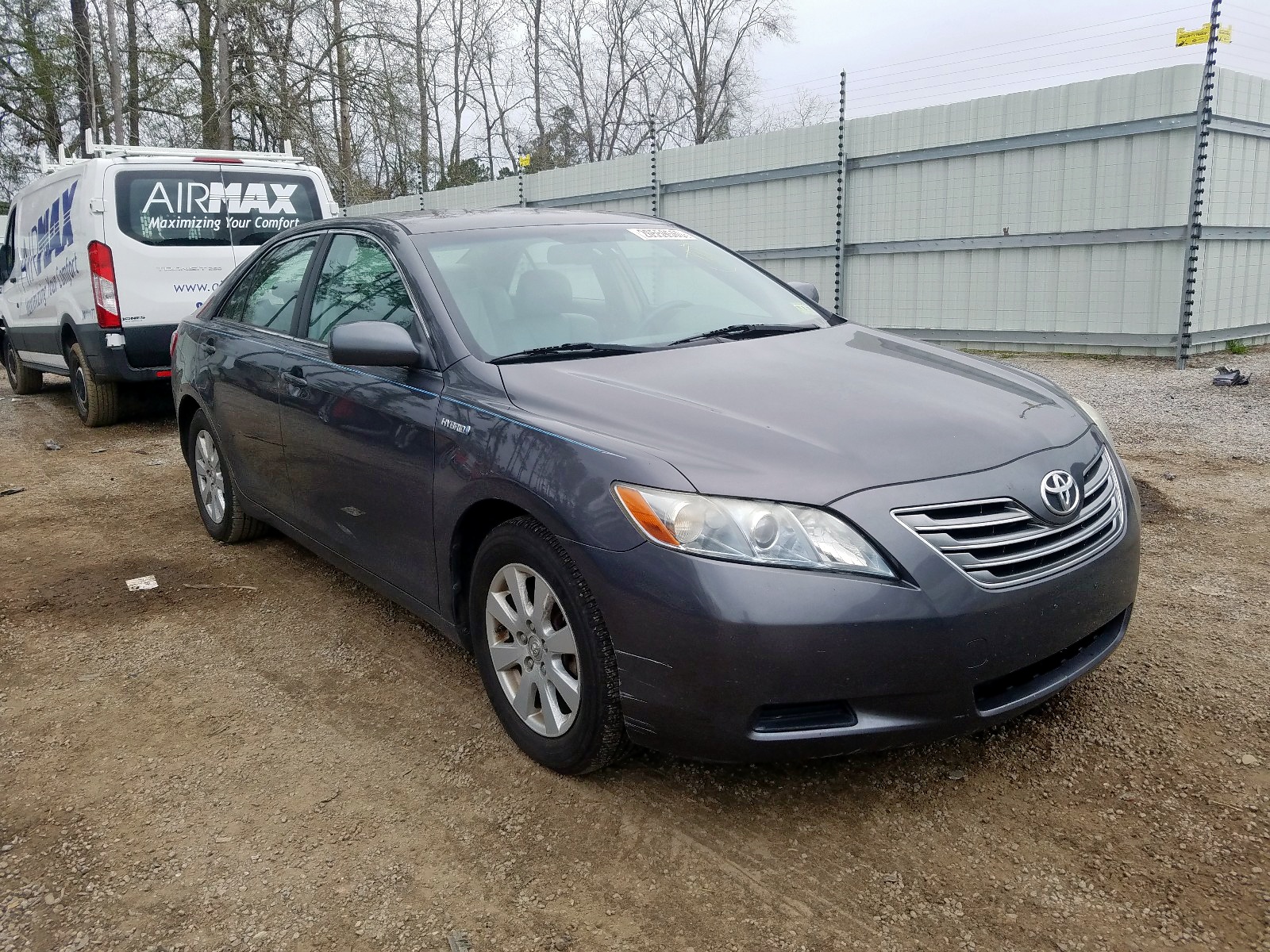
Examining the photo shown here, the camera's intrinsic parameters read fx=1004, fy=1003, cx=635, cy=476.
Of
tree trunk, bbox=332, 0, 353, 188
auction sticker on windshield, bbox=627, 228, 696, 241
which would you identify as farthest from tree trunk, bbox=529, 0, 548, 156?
auction sticker on windshield, bbox=627, 228, 696, 241

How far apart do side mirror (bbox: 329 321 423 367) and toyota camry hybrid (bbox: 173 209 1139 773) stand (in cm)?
1

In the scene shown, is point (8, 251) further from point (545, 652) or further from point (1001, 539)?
point (1001, 539)

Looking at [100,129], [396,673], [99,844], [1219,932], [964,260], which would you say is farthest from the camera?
[100,129]

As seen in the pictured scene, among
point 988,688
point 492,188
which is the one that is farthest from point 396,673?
point 492,188

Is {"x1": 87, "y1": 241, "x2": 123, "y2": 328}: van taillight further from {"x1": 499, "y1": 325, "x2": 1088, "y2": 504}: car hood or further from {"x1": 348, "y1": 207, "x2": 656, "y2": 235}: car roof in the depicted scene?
{"x1": 499, "y1": 325, "x2": 1088, "y2": 504}: car hood

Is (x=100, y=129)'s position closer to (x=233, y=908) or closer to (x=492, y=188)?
(x=492, y=188)

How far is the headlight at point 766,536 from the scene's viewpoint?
2.28m

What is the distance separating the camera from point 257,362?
14.2 ft

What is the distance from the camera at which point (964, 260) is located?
37.8ft

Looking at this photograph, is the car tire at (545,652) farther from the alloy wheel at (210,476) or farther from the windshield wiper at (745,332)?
the alloy wheel at (210,476)

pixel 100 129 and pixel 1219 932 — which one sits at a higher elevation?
pixel 100 129

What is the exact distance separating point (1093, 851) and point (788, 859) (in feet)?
2.38

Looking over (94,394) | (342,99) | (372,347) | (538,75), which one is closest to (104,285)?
(94,394)

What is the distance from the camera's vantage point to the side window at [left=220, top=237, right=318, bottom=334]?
427 cm
